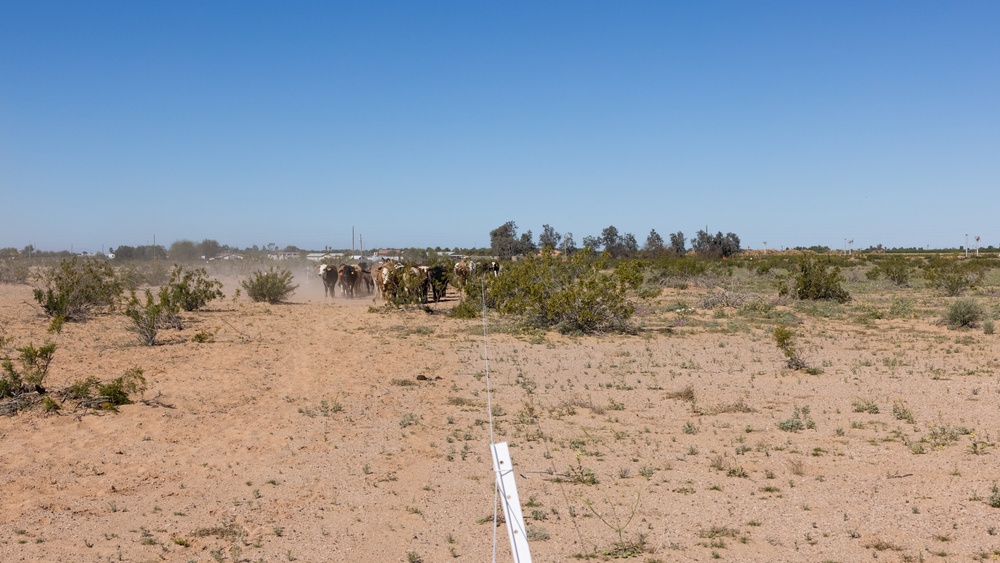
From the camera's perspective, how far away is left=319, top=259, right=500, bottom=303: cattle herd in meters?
25.5

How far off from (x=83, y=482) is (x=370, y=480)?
9.23 feet

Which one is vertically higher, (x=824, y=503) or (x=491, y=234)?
(x=491, y=234)

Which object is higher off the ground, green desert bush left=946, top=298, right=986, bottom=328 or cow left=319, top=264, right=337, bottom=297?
cow left=319, top=264, right=337, bottom=297

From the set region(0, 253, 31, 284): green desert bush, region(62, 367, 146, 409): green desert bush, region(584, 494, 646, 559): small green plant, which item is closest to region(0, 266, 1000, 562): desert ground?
region(584, 494, 646, 559): small green plant

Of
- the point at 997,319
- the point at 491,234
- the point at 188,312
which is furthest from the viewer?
the point at 491,234

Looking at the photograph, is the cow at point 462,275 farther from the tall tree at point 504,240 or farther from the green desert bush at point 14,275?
the tall tree at point 504,240

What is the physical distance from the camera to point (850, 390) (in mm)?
12000

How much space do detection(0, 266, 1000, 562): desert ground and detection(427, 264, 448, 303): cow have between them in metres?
11.3

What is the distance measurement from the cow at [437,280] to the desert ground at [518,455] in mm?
11327

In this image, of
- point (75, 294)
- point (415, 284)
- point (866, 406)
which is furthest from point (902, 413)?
point (75, 294)

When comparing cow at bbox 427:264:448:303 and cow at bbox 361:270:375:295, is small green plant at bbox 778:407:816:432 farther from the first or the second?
cow at bbox 361:270:375:295

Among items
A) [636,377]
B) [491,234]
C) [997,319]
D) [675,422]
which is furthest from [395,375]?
[491,234]

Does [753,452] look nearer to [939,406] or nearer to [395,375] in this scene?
[939,406]

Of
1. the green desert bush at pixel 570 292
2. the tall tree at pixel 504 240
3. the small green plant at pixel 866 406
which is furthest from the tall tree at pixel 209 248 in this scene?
the small green plant at pixel 866 406
